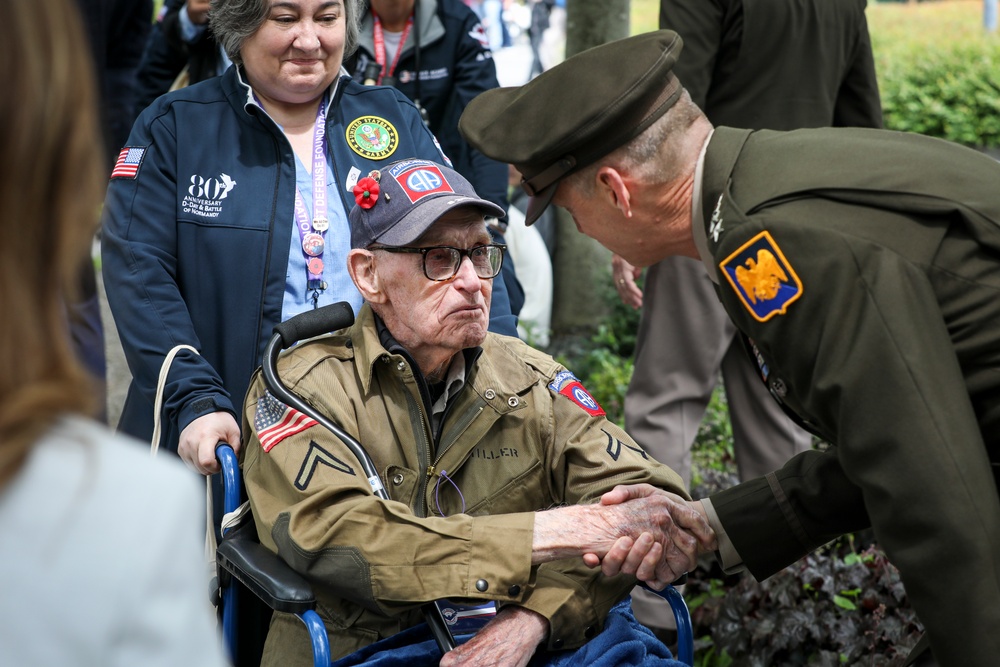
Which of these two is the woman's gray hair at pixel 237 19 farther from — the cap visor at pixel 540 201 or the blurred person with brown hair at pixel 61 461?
the blurred person with brown hair at pixel 61 461

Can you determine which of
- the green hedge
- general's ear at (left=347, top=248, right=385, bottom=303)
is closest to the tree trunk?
general's ear at (left=347, top=248, right=385, bottom=303)

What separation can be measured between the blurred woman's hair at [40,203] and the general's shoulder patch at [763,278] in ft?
4.08

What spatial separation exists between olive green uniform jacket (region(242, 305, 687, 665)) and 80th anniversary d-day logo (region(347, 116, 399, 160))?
69cm

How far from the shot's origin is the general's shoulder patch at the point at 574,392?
301 centimetres

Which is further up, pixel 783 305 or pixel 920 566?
pixel 783 305

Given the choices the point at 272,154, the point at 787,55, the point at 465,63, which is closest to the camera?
the point at 272,154

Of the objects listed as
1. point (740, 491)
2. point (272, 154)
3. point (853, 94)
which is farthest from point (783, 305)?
point (853, 94)

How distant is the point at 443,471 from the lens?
9.36ft

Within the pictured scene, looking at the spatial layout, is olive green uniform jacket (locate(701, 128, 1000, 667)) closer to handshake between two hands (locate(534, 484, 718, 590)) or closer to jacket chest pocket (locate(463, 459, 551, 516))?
handshake between two hands (locate(534, 484, 718, 590))

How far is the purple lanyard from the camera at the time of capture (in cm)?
335

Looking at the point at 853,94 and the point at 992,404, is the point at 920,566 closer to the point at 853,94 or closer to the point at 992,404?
the point at 992,404

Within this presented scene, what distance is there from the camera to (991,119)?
33.4ft

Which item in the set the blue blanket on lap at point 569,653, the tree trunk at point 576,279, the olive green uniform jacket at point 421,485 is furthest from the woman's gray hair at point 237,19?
the tree trunk at point 576,279

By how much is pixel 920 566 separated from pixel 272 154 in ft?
7.41
